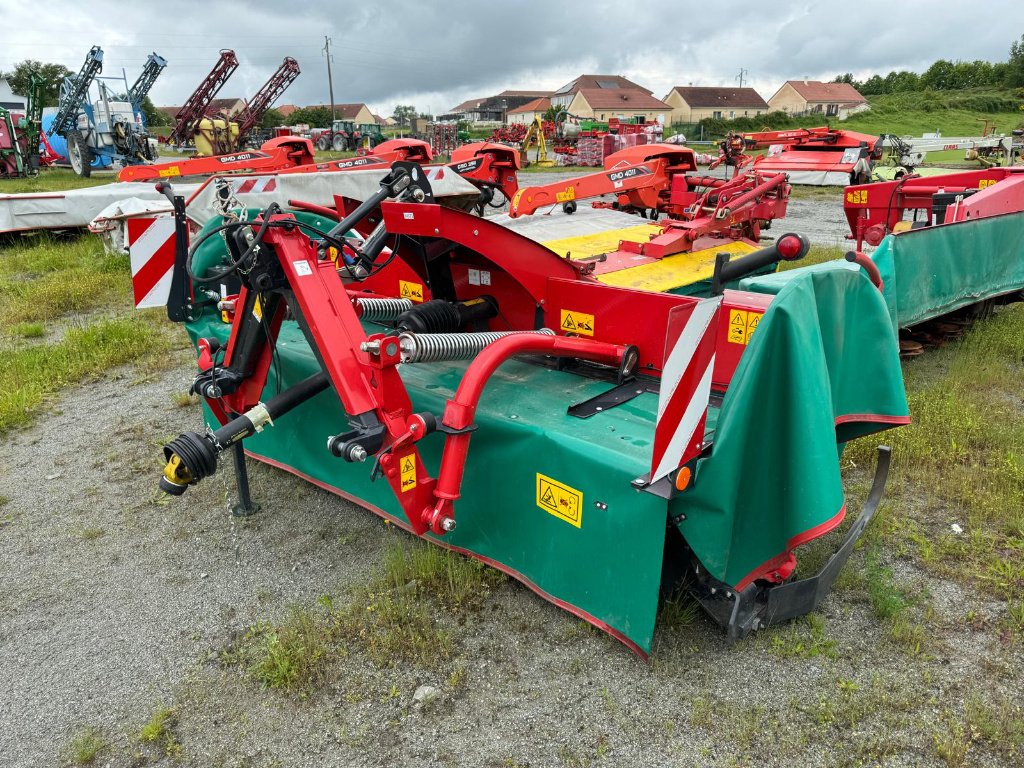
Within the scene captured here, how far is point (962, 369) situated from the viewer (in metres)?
5.05

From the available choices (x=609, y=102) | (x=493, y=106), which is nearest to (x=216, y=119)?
(x=609, y=102)

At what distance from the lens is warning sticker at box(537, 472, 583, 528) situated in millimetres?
2506

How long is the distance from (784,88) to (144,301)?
281ft

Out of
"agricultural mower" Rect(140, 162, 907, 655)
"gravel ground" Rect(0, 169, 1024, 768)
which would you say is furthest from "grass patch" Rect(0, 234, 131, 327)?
"agricultural mower" Rect(140, 162, 907, 655)

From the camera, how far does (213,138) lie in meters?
29.9

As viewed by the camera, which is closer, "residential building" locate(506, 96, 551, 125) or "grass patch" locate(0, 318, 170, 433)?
"grass patch" locate(0, 318, 170, 433)

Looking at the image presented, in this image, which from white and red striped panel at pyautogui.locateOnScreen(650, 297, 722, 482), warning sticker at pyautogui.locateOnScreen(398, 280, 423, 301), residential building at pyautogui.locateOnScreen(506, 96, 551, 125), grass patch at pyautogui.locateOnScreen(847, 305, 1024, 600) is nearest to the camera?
white and red striped panel at pyautogui.locateOnScreen(650, 297, 722, 482)

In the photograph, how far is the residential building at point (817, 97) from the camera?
236 feet

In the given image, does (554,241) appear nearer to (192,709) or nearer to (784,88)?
(192,709)

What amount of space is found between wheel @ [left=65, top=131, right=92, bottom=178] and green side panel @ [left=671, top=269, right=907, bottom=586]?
2607cm

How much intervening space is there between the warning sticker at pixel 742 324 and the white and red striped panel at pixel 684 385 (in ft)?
2.09

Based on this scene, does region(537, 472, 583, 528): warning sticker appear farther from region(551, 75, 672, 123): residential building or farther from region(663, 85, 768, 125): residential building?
region(663, 85, 768, 125): residential building

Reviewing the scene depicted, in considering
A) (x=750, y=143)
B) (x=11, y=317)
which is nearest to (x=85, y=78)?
(x=11, y=317)

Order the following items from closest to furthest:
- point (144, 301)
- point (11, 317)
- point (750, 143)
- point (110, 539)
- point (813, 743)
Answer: point (813, 743), point (110, 539), point (144, 301), point (11, 317), point (750, 143)
